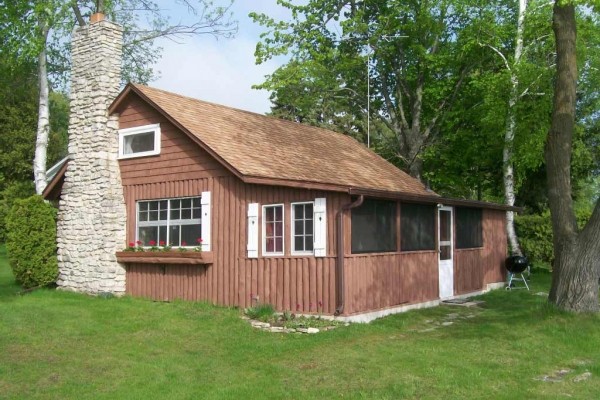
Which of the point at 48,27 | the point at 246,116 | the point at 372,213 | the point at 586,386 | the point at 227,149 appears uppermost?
the point at 48,27

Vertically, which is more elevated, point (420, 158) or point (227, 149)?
point (420, 158)

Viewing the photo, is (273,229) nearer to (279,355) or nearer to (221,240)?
(221,240)

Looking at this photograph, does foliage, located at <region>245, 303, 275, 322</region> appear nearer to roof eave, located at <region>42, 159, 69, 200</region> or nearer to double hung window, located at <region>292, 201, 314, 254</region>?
double hung window, located at <region>292, 201, 314, 254</region>

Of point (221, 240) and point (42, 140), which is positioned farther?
point (42, 140)

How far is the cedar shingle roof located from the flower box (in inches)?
83.9

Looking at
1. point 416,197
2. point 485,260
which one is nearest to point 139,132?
point 416,197

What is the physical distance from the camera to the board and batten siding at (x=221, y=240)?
11211 mm

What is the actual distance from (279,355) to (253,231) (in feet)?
12.0

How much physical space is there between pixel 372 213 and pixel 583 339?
14.0 feet

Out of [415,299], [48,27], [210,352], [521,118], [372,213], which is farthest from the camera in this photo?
[48,27]

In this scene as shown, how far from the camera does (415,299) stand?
512 inches

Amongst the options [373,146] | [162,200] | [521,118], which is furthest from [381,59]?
[162,200]

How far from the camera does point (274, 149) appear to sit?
1340 centimetres

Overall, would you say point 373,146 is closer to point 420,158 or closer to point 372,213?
point 420,158
